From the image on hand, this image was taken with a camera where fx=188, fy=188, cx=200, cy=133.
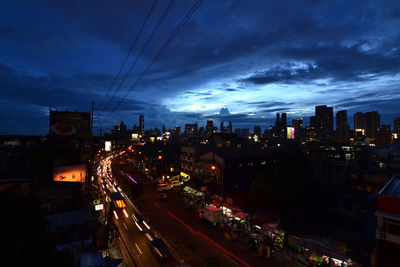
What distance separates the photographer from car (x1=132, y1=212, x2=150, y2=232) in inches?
851

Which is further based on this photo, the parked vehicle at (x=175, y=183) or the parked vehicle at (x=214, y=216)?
the parked vehicle at (x=175, y=183)

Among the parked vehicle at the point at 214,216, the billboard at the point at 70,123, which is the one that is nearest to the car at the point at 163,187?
the billboard at the point at 70,123

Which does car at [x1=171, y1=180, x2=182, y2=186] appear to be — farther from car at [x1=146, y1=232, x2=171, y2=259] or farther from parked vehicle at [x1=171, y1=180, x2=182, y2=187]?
car at [x1=146, y1=232, x2=171, y2=259]

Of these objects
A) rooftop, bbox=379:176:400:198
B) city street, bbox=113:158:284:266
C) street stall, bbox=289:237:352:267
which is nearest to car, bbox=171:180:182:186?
city street, bbox=113:158:284:266

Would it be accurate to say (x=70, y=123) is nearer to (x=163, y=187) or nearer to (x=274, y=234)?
(x=163, y=187)

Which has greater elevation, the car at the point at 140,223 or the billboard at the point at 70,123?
the billboard at the point at 70,123

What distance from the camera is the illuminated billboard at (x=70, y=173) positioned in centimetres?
3522

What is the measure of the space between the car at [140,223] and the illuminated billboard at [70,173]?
18.6 meters

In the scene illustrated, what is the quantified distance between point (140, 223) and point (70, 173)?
22743mm

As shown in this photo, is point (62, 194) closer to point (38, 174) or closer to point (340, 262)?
point (38, 174)

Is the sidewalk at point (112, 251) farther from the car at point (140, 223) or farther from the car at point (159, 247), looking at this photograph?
the car at point (140, 223)

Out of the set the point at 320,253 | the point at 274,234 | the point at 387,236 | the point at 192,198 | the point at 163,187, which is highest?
the point at 387,236

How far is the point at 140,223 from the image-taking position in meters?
22.7

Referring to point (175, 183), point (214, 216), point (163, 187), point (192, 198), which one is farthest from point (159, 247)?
point (175, 183)
